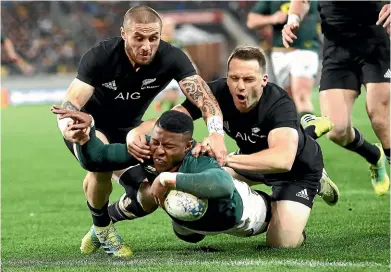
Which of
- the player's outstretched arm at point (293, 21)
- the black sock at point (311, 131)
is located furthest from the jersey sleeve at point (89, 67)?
the black sock at point (311, 131)

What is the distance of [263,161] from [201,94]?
79cm

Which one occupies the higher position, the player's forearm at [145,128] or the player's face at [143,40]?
the player's face at [143,40]

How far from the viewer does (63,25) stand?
1512 inches

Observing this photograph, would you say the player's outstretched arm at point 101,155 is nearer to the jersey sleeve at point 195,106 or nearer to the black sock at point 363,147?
the jersey sleeve at point 195,106

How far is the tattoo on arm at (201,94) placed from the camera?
22.6 ft

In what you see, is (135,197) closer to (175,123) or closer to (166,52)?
(166,52)

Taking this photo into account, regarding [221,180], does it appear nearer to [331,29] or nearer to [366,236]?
[366,236]

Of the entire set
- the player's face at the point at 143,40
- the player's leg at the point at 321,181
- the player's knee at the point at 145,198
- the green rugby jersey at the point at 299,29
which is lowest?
the green rugby jersey at the point at 299,29

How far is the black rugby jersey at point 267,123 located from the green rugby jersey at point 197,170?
0.65 m

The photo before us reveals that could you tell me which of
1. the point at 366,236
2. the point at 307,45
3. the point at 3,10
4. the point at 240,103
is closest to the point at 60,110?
the point at 240,103

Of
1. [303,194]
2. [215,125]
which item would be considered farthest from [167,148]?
[303,194]

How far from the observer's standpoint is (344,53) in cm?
942

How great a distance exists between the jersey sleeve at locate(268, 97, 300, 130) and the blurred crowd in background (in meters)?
29.1

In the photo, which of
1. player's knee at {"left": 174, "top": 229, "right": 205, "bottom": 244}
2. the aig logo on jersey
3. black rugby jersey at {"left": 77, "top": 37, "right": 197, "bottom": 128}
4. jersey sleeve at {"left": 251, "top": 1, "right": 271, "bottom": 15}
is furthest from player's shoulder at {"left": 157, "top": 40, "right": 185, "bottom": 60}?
jersey sleeve at {"left": 251, "top": 1, "right": 271, "bottom": 15}
